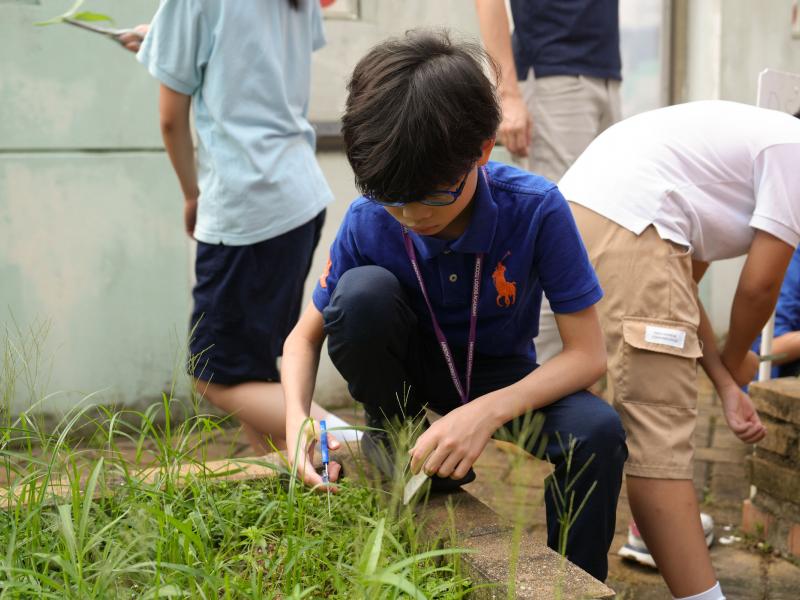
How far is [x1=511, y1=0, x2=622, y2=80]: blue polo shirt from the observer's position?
3.24 m

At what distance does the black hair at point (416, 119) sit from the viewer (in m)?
1.69

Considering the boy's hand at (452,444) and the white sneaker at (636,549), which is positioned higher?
the boy's hand at (452,444)

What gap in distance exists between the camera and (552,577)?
1567 mm

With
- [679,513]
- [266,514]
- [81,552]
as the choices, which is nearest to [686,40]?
[679,513]

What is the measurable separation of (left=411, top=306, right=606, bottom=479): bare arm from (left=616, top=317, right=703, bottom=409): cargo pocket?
9.9 inches

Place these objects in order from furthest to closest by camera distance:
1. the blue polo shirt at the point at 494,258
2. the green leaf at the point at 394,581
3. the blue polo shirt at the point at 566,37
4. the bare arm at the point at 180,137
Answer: the blue polo shirt at the point at 566,37 → the bare arm at the point at 180,137 → the blue polo shirt at the point at 494,258 → the green leaf at the point at 394,581

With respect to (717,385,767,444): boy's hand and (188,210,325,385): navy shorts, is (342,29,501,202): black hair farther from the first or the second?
(717,385,767,444): boy's hand

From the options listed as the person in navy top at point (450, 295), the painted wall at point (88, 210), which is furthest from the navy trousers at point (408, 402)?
the painted wall at point (88, 210)

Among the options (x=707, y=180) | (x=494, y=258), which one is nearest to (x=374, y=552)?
(x=494, y=258)

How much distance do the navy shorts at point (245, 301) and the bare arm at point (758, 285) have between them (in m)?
1.11

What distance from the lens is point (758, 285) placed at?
223 centimetres

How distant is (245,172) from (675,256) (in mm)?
1076

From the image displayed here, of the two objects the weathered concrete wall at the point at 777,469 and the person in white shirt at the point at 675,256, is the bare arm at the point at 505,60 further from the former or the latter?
the weathered concrete wall at the point at 777,469

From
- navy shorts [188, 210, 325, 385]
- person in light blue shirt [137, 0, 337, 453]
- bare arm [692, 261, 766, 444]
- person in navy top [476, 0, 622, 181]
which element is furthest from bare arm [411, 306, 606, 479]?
person in navy top [476, 0, 622, 181]
